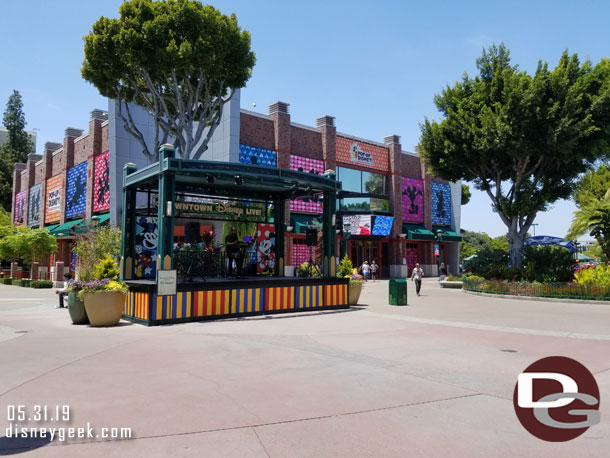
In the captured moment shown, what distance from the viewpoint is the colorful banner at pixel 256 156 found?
32625mm

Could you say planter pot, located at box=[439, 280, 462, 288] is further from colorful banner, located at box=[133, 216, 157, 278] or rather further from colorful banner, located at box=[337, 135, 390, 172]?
colorful banner, located at box=[133, 216, 157, 278]

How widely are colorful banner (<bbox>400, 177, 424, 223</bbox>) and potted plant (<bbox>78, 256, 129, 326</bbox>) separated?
3427 centimetres

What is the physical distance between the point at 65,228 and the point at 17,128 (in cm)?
3843

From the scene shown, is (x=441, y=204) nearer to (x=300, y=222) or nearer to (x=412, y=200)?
(x=412, y=200)

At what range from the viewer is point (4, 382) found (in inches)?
245

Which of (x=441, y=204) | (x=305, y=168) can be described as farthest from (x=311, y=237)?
(x=441, y=204)

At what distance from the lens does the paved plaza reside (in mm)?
4168

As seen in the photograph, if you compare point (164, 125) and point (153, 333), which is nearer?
point (153, 333)

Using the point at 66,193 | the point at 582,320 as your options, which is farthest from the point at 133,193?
the point at 66,193

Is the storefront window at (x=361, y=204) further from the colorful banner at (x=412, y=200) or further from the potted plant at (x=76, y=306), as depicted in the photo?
the potted plant at (x=76, y=306)

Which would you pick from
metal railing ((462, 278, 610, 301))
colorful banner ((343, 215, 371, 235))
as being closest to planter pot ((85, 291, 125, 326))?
metal railing ((462, 278, 610, 301))

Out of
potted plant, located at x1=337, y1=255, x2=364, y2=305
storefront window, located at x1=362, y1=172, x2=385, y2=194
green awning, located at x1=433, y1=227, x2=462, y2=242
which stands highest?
storefront window, located at x1=362, y1=172, x2=385, y2=194

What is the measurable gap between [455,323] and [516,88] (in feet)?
46.0

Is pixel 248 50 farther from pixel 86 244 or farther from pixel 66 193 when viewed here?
pixel 66 193
